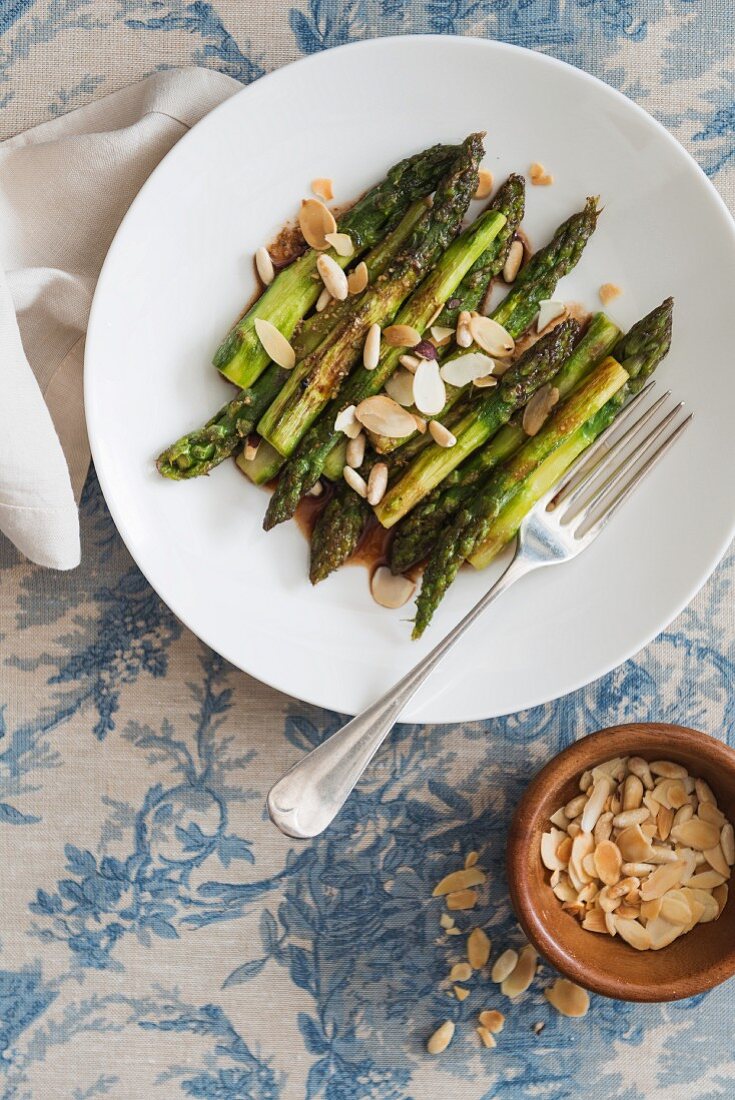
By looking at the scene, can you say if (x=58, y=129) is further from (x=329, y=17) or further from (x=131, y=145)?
(x=329, y=17)

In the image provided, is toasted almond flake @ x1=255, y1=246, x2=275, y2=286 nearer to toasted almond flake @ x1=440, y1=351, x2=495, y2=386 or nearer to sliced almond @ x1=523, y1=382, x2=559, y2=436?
toasted almond flake @ x1=440, y1=351, x2=495, y2=386

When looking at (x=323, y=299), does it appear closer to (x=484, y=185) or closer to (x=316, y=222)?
(x=316, y=222)

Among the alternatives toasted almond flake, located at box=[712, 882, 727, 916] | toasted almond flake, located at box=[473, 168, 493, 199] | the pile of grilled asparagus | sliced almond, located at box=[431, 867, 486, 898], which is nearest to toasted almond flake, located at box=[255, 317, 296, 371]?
the pile of grilled asparagus

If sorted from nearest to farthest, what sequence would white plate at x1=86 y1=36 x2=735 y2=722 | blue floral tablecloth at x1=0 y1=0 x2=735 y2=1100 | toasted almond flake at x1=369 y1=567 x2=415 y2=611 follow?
white plate at x1=86 y1=36 x2=735 y2=722, toasted almond flake at x1=369 y1=567 x2=415 y2=611, blue floral tablecloth at x1=0 y1=0 x2=735 y2=1100

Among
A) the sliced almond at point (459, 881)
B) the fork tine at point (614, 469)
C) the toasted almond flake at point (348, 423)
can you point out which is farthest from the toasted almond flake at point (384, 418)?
the sliced almond at point (459, 881)

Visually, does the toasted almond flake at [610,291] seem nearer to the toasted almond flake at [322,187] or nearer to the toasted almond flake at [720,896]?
the toasted almond flake at [322,187]

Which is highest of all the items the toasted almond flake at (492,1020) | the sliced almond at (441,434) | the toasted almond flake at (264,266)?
the toasted almond flake at (264,266)
